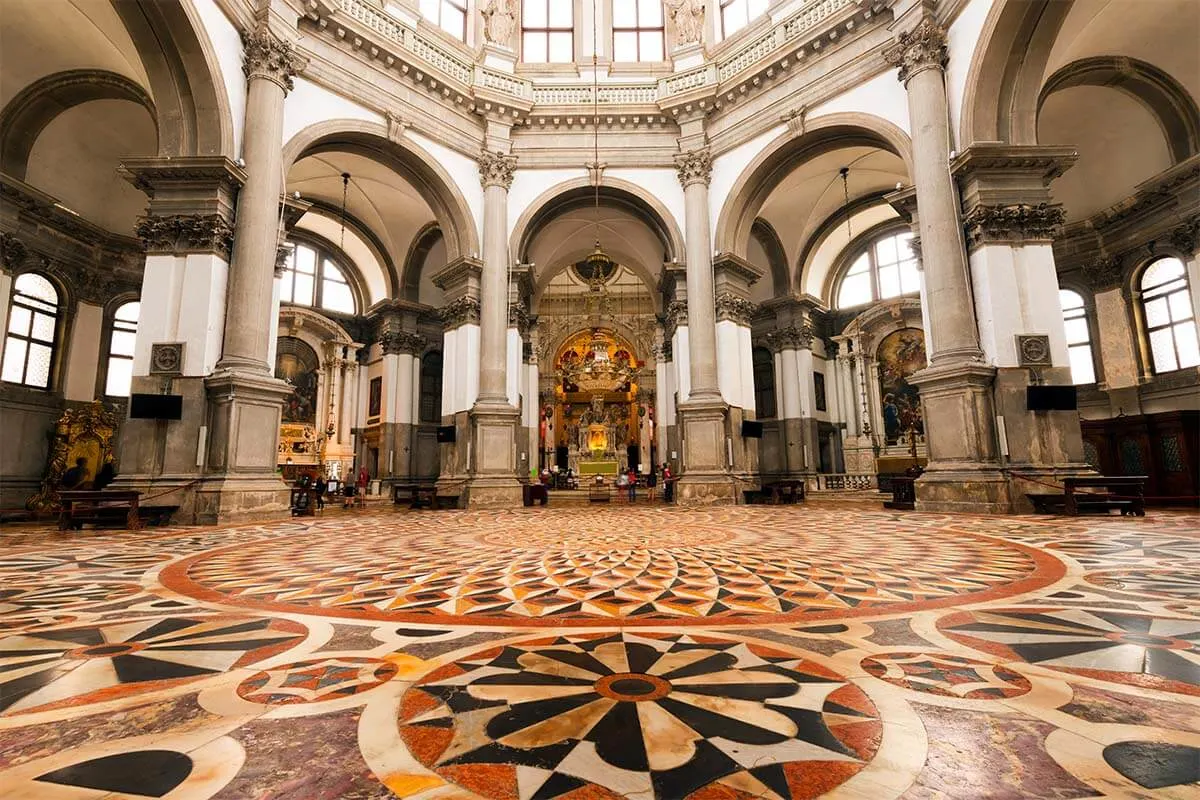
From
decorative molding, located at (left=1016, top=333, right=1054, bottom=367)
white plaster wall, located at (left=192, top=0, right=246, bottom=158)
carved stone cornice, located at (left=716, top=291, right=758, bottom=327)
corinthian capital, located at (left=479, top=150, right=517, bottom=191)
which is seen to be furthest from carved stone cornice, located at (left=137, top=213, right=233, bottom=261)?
decorative molding, located at (left=1016, top=333, right=1054, bottom=367)

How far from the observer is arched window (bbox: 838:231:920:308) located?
17.1 metres

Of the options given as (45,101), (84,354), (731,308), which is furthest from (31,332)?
(731,308)

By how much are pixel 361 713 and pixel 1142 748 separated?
178 cm

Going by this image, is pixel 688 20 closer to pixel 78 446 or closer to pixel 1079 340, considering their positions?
pixel 1079 340

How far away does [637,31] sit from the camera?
1488 cm

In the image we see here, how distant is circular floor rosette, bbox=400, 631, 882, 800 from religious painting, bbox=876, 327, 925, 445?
17.3m

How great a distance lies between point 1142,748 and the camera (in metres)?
1.13

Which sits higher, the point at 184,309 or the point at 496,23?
the point at 496,23

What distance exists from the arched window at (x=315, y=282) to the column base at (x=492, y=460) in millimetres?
10135

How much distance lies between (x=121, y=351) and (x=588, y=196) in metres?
12.0

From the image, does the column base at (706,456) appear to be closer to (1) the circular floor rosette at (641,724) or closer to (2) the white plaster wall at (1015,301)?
(2) the white plaster wall at (1015,301)

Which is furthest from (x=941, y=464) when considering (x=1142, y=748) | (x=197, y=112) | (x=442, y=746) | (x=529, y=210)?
(x=197, y=112)

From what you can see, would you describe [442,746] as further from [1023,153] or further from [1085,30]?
[1085,30]

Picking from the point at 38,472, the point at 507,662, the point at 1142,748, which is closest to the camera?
the point at 1142,748
